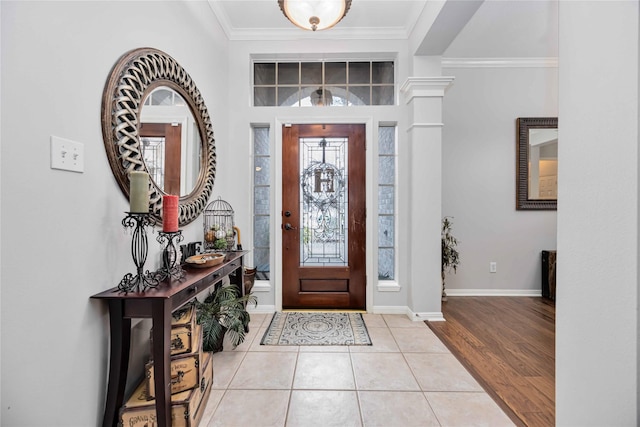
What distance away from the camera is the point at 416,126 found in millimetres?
2842

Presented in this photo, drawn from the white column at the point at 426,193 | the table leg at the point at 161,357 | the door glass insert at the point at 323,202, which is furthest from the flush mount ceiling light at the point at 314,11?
the table leg at the point at 161,357

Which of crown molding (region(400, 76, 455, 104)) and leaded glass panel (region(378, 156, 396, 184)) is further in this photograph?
leaded glass panel (region(378, 156, 396, 184))

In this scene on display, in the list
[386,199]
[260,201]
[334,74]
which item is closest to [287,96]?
[334,74]

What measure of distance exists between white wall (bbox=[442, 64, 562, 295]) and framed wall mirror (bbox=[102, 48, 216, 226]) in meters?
2.85

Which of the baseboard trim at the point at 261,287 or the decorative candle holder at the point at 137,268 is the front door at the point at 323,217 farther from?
the decorative candle holder at the point at 137,268

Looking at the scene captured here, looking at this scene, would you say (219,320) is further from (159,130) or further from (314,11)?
(314,11)

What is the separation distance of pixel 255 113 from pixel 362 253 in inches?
74.7

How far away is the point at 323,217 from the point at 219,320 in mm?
1491

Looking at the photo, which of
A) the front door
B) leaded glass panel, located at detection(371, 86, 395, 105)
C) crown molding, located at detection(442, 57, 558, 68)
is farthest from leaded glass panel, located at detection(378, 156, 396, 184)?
crown molding, located at detection(442, 57, 558, 68)

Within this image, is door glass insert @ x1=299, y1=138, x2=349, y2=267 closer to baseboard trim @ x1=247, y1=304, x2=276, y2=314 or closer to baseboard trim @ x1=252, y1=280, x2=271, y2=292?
baseboard trim @ x1=252, y1=280, x2=271, y2=292

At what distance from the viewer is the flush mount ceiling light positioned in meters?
1.99

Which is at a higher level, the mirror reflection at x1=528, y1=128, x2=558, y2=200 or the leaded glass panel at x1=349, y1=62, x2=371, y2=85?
the leaded glass panel at x1=349, y1=62, x2=371, y2=85

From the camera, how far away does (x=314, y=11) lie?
2.02 meters

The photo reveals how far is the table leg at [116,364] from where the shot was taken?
4.21ft
